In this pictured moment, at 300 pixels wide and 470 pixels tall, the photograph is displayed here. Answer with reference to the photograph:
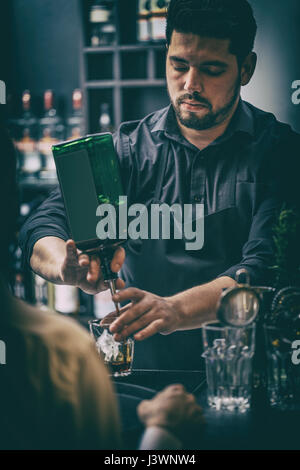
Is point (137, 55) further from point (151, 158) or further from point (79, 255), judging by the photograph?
point (79, 255)

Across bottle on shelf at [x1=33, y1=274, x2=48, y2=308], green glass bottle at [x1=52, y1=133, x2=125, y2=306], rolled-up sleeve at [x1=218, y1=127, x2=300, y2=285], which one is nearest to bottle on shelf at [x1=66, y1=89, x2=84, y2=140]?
bottle on shelf at [x1=33, y1=274, x2=48, y2=308]

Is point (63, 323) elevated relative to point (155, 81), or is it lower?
lower

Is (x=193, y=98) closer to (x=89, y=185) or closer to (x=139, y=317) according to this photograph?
(x=89, y=185)

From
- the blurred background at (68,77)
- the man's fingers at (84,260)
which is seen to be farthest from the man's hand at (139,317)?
the blurred background at (68,77)

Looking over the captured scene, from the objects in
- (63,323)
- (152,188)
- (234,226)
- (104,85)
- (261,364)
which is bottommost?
(261,364)

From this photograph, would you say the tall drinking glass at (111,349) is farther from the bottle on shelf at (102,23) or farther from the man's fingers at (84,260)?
the bottle on shelf at (102,23)

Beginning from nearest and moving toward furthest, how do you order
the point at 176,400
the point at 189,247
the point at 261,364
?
1. the point at 176,400
2. the point at 261,364
3. the point at 189,247

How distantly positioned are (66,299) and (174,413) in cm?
239

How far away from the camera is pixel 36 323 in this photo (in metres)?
0.69

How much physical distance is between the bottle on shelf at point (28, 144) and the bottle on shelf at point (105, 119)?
37cm

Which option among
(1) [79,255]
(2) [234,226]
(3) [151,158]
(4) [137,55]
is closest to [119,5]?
(4) [137,55]

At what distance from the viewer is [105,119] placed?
3.07m

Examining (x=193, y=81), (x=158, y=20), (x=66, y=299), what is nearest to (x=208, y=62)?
(x=193, y=81)

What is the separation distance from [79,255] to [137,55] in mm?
2094
